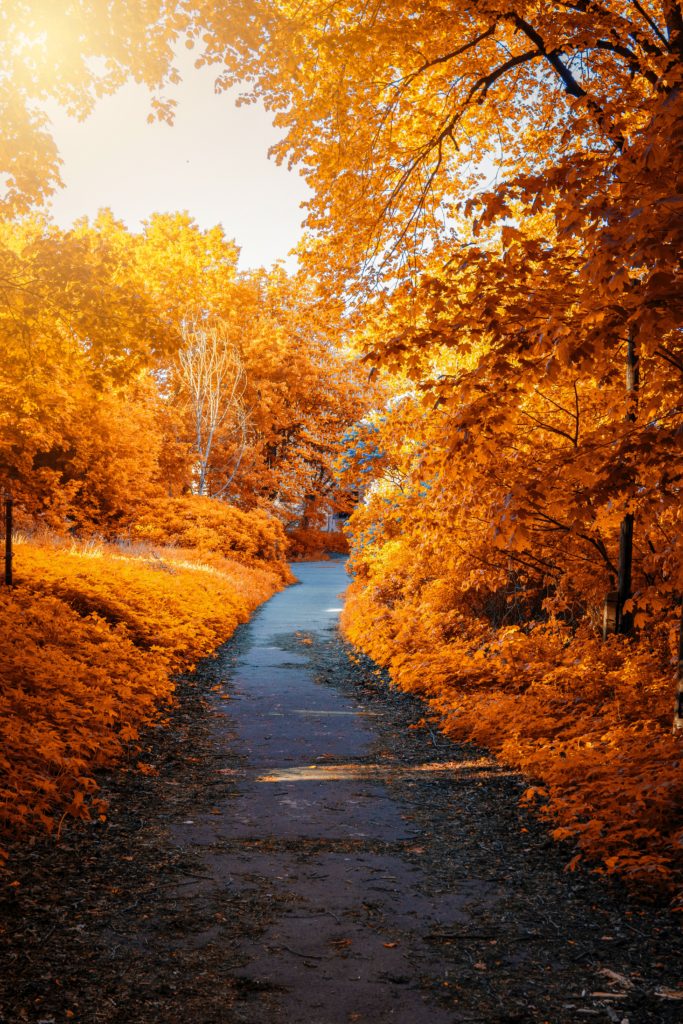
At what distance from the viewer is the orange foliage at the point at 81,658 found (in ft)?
19.0

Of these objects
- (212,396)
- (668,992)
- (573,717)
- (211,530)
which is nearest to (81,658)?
(573,717)

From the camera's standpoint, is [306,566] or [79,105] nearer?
[79,105]

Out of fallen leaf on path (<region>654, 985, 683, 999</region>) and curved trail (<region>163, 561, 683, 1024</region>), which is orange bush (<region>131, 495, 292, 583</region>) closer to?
curved trail (<region>163, 561, 683, 1024</region>)

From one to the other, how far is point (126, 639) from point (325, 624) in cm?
821

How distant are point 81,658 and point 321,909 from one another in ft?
17.0

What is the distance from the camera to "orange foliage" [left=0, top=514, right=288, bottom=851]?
19.0 feet

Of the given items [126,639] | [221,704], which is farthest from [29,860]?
[126,639]

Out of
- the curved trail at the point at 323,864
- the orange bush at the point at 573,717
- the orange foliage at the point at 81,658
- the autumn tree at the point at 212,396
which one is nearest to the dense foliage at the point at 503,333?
the orange bush at the point at 573,717

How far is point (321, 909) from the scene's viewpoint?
14.1 feet

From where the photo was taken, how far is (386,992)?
344 cm

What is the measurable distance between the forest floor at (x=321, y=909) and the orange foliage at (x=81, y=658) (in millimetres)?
392

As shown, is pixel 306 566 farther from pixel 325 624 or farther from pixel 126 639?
pixel 126 639

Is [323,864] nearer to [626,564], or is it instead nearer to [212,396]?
[626,564]

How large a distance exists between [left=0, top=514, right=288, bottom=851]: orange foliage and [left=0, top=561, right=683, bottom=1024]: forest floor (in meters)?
0.39
